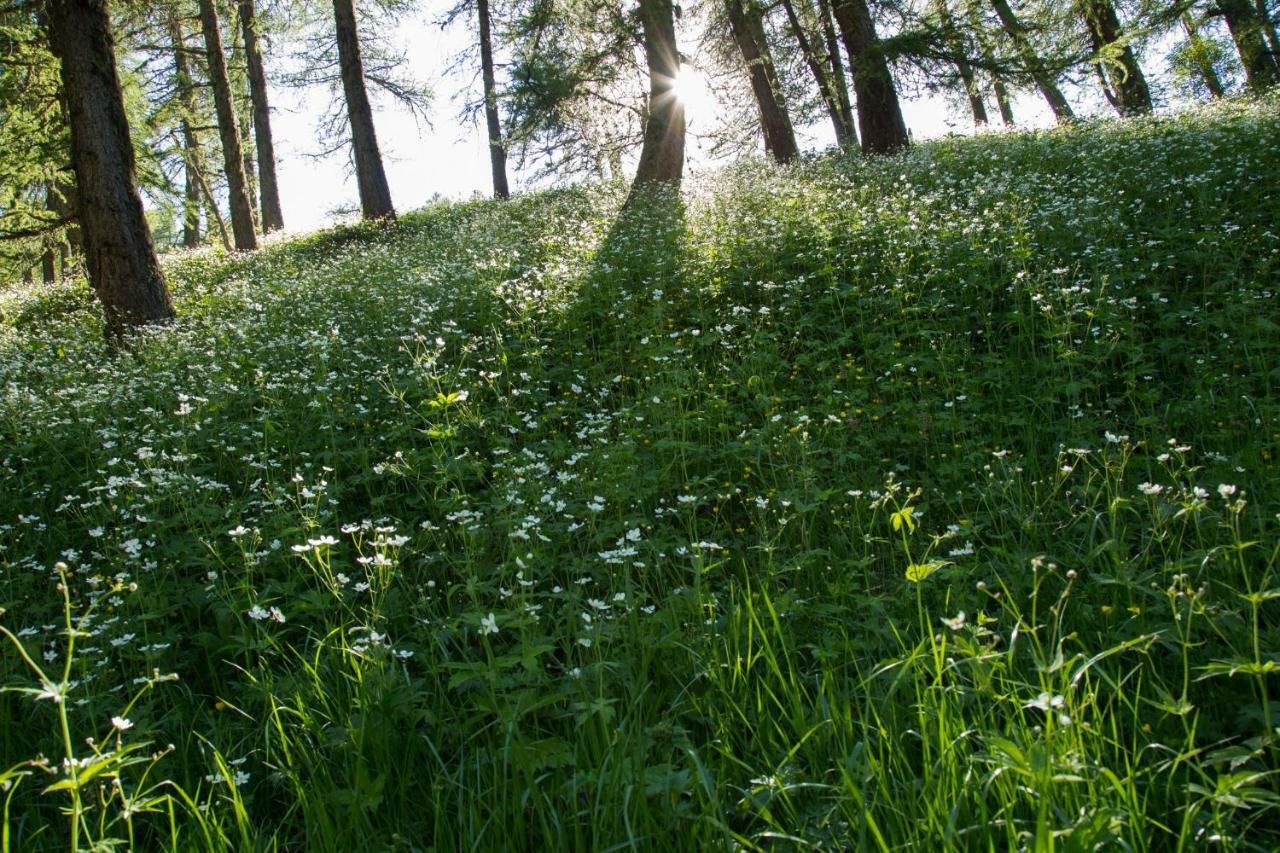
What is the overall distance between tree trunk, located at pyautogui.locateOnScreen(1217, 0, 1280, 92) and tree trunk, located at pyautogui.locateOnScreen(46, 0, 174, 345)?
1635cm

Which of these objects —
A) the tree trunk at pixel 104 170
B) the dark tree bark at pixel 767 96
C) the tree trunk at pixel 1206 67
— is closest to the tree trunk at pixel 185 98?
the tree trunk at pixel 104 170

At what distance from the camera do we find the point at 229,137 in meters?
18.3

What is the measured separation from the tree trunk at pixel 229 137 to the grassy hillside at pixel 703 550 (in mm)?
10857

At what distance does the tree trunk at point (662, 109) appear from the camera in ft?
44.0

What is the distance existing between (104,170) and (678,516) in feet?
27.1

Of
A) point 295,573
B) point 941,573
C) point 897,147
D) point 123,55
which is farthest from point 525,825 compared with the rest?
point 123,55

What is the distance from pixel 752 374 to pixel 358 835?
370 cm

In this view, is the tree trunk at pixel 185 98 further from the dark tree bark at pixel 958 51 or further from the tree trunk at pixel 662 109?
the dark tree bark at pixel 958 51

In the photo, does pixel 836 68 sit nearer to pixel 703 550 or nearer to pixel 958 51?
pixel 958 51

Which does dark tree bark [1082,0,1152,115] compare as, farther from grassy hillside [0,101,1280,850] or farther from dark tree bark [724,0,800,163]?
grassy hillside [0,101,1280,850]

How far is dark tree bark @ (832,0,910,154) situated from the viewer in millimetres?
12679

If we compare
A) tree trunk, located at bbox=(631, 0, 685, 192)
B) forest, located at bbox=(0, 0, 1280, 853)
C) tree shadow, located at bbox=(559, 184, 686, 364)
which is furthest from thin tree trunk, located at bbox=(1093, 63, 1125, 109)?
tree shadow, located at bbox=(559, 184, 686, 364)

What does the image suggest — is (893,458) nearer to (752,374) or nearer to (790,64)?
(752,374)

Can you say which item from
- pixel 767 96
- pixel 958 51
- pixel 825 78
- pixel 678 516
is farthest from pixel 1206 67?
pixel 678 516
